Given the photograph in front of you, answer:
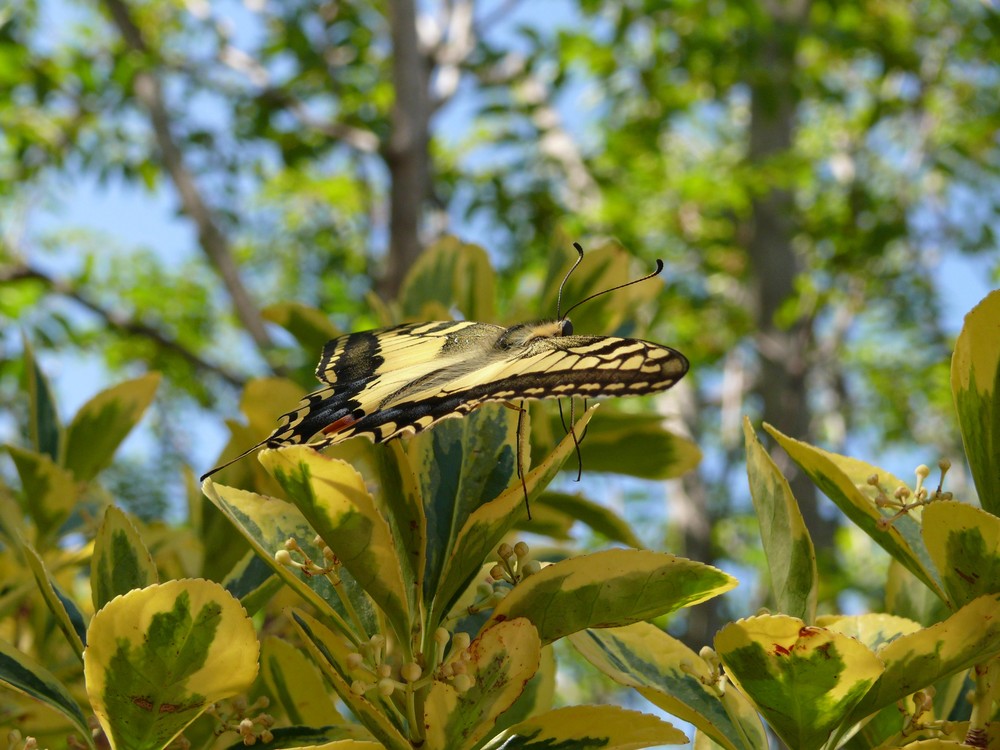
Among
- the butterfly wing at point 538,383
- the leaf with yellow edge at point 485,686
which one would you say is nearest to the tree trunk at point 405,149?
the butterfly wing at point 538,383

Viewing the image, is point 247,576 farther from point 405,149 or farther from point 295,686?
point 405,149

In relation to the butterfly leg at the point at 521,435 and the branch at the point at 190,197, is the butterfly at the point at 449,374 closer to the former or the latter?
the butterfly leg at the point at 521,435

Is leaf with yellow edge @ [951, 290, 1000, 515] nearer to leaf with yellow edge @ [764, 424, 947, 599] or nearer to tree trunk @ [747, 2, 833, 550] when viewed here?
leaf with yellow edge @ [764, 424, 947, 599]

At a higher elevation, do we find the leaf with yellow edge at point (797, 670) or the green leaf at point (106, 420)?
the green leaf at point (106, 420)

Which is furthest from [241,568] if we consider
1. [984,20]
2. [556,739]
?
[984,20]

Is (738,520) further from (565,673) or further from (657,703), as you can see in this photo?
(657,703)

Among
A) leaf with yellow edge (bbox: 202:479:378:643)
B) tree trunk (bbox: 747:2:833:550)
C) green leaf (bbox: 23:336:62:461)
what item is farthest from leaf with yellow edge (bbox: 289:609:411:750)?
tree trunk (bbox: 747:2:833:550)
